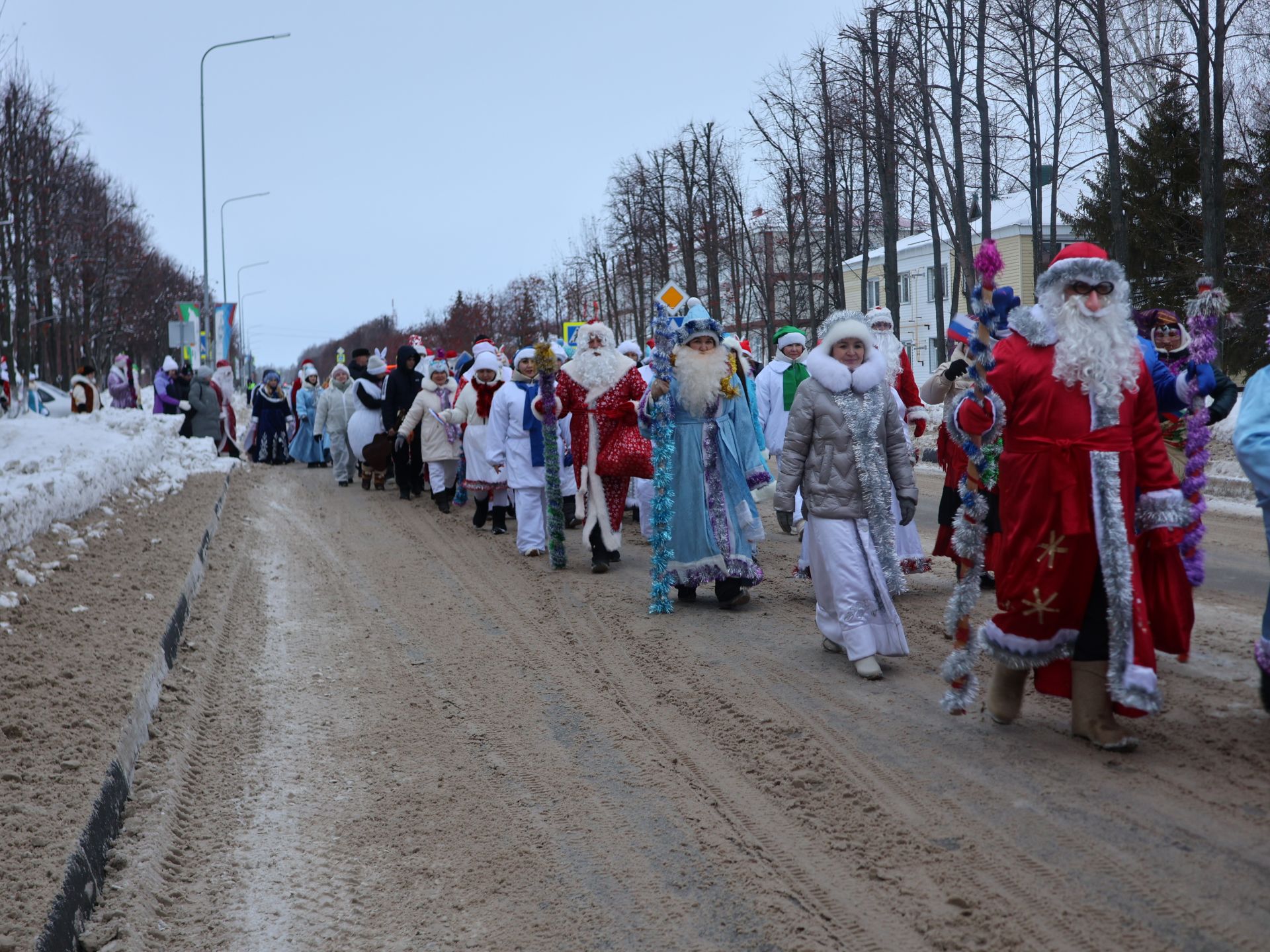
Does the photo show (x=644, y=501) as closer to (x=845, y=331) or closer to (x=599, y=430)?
(x=599, y=430)

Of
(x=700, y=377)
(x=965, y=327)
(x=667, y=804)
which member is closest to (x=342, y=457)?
(x=700, y=377)

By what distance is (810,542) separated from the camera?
7.20 metres

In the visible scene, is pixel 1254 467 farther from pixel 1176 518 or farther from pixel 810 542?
pixel 810 542

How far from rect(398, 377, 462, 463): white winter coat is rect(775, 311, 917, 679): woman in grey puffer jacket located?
A: 9.33 metres

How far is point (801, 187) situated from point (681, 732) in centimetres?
2952

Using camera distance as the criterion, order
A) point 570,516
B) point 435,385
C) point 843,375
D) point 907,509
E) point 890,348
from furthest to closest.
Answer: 1. point 435,385
2. point 570,516
3. point 890,348
4. point 907,509
5. point 843,375

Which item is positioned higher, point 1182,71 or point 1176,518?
point 1182,71

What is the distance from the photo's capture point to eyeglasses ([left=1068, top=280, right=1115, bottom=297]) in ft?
17.5

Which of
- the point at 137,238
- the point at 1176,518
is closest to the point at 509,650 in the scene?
the point at 1176,518

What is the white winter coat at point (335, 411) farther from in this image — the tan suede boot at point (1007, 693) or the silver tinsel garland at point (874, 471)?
the tan suede boot at point (1007, 693)

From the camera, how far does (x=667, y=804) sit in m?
4.94

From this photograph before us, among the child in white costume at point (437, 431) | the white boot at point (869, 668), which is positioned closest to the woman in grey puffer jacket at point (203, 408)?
the child in white costume at point (437, 431)

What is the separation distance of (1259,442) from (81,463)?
38.9ft

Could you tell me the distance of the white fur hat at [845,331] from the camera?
7.19 m
